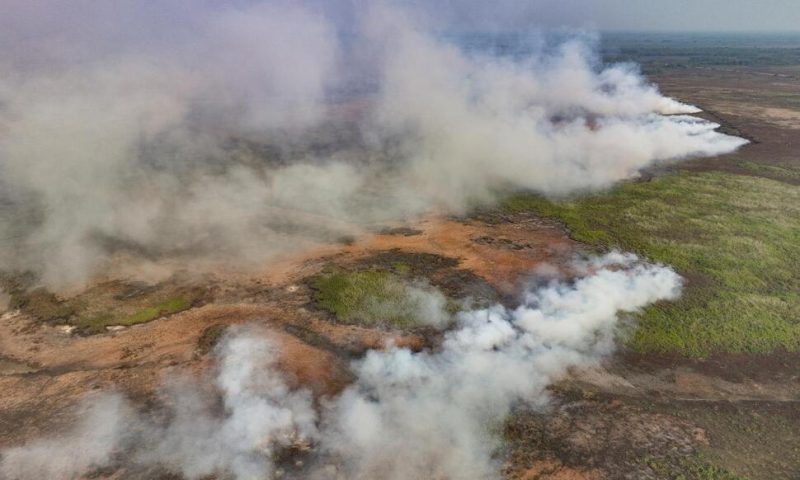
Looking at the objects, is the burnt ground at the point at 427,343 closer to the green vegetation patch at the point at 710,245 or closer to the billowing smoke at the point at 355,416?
the billowing smoke at the point at 355,416

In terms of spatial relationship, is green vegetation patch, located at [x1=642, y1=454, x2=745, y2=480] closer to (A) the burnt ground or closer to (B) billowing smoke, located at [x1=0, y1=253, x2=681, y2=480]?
(A) the burnt ground

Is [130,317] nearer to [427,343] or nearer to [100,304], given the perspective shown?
[100,304]

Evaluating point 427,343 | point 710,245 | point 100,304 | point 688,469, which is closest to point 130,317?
point 100,304

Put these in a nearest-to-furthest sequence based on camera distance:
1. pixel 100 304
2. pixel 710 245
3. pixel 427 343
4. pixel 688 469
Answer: pixel 688 469 < pixel 427 343 < pixel 100 304 < pixel 710 245

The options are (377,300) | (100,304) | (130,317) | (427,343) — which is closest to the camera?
(427,343)

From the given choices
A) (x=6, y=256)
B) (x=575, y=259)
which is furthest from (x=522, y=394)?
(x=6, y=256)

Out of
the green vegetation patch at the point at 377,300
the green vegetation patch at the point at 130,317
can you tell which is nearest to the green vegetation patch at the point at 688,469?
the green vegetation patch at the point at 377,300
